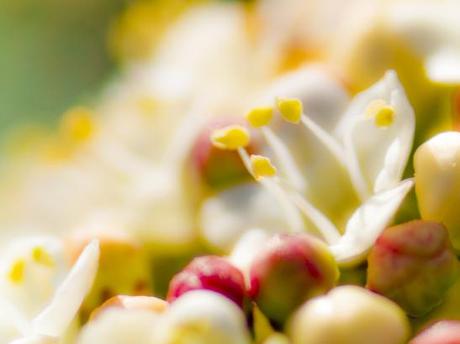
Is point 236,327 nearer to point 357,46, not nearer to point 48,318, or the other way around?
point 48,318

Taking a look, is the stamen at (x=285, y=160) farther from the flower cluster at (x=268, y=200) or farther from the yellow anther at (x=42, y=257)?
the yellow anther at (x=42, y=257)

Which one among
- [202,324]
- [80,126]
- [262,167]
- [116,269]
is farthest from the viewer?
[80,126]

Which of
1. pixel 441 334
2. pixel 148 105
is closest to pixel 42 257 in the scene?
pixel 441 334

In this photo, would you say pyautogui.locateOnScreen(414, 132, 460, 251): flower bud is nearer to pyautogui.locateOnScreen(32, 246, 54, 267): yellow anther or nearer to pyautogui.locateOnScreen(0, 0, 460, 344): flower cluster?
pyautogui.locateOnScreen(0, 0, 460, 344): flower cluster

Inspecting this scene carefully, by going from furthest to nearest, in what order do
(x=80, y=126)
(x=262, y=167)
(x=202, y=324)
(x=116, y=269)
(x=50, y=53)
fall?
(x=50, y=53) → (x=80, y=126) → (x=116, y=269) → (x=262, y=167) → (x=202, y=324)

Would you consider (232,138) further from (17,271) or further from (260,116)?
(17,271)

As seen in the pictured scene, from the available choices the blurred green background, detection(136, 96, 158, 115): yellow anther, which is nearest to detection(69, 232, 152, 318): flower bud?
detection(136, 96, 158, 115): yellow anther

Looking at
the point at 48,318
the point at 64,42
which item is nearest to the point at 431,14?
the point at 48,318
